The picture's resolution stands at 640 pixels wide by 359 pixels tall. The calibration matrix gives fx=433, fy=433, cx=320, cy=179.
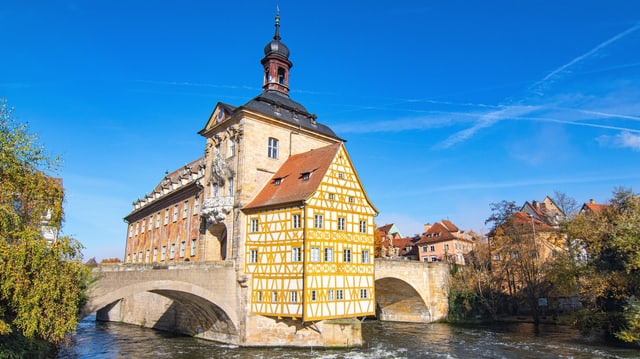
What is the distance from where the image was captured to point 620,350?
69.2ft

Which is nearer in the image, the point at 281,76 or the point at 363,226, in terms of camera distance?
the point at 363,226

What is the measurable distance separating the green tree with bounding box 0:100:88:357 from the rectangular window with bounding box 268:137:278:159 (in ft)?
47.7

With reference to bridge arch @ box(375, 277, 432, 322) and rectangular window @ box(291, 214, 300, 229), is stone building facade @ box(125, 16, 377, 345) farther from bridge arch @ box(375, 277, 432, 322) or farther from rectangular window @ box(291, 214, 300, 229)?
bridge arch @ box(375, 277, 432, 322)

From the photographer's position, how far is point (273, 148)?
89.6 feet

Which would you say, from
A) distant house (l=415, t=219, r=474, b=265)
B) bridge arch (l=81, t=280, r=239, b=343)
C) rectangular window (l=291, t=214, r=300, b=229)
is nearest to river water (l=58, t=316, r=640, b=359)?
bridge arch (l=81, t=280, r=239, b=343)

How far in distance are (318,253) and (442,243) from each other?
38915 millimetres

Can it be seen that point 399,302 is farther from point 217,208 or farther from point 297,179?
point 217,208

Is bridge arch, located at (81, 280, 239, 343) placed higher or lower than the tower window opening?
lower

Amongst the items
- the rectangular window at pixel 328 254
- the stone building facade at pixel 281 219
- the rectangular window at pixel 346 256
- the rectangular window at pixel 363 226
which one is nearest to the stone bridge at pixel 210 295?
the stone building facade at pixel 281 219

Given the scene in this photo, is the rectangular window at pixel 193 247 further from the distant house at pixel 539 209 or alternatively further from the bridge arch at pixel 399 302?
the distant house at pixel 539 209

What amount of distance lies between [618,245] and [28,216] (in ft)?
80.9

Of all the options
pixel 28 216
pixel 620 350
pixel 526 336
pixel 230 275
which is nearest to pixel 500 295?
pixel 526 336

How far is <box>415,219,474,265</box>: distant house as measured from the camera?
2205 inches

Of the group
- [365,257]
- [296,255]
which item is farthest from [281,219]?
[365,257]
